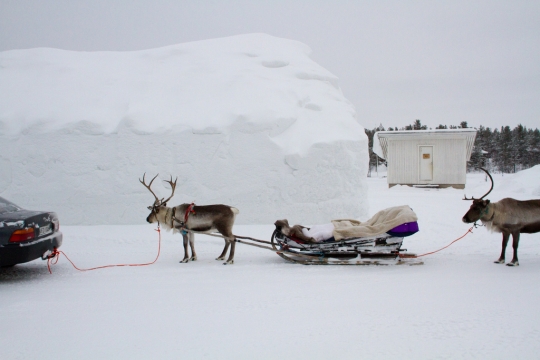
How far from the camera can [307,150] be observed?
10.7 meters

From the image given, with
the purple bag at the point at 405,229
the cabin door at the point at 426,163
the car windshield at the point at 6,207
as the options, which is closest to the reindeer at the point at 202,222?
the car windshield at the point at 6,207

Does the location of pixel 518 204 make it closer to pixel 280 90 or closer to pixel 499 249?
pixel 499 249

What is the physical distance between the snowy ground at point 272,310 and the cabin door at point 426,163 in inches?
635

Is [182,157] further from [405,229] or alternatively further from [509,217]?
[509,217]

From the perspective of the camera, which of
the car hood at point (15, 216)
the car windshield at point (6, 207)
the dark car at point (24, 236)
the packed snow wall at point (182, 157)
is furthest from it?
the packed snow wall at point (182, 157)

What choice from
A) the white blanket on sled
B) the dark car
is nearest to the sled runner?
the white blanket on sled

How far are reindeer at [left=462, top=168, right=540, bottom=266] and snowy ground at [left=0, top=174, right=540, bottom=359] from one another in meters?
0.47

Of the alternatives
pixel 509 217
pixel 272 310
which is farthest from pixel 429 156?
pixel 272 310

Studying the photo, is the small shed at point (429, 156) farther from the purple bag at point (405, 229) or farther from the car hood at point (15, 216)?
the car hood at point (15, 216)

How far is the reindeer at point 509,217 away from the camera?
6.09 metres

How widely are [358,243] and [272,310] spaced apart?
2.44 meters

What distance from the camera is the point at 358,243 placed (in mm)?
6277

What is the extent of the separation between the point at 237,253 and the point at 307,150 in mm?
4142

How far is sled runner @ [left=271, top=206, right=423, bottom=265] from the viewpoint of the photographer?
243 inches
